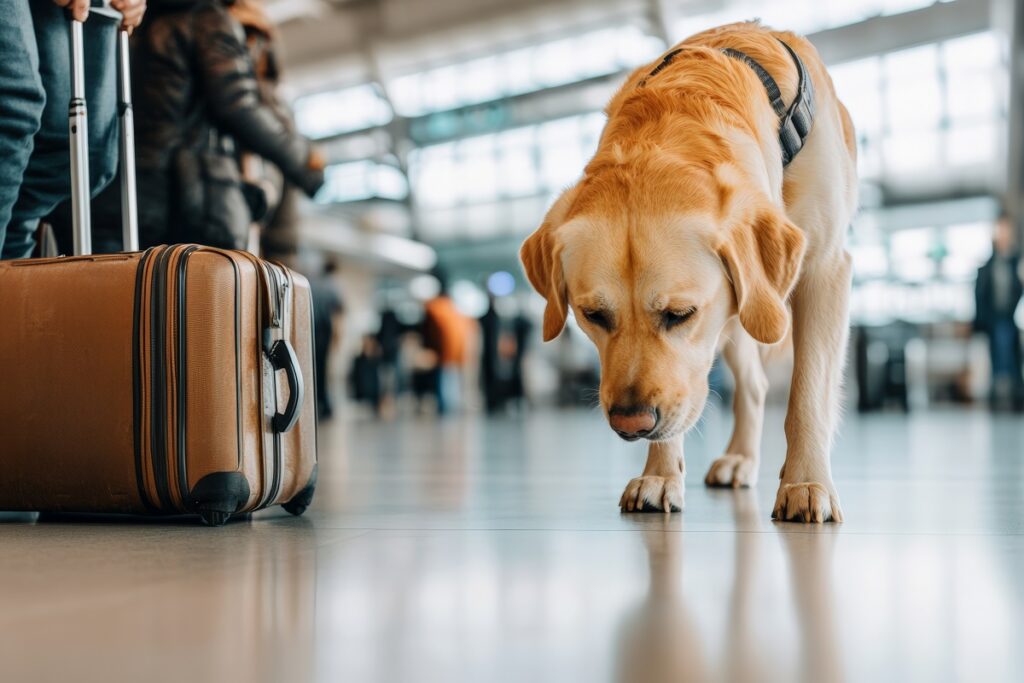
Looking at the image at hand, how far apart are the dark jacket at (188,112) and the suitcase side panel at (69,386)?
1.18 metres

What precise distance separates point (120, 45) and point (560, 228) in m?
1.45

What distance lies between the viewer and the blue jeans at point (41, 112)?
7.79 feet

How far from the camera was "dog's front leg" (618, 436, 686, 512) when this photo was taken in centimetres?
242

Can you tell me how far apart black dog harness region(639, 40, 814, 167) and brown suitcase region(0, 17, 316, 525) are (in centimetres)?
124

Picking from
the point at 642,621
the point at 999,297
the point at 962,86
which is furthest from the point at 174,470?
the point at 962,86

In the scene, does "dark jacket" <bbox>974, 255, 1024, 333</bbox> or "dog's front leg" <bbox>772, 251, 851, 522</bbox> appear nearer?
"dog's front leg" <bbox>772, 251, 851, 522</bbox>

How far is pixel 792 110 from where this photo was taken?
2.44 meters

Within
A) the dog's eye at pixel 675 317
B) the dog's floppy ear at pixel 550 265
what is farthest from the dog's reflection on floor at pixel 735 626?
the dog's floppy ear at pixel 550 265

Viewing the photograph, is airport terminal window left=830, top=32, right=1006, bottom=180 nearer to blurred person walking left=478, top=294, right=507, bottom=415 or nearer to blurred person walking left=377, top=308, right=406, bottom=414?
blurred person walking left=478, top=294, right=507, bottom=415

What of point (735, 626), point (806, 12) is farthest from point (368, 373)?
point (735, 626)

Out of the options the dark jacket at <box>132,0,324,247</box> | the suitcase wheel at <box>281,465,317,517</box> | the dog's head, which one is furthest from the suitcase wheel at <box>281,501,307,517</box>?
the dark jacket at <box>132,0,324,247</box>

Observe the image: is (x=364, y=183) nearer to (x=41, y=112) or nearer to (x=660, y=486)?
(x=41, y=112)

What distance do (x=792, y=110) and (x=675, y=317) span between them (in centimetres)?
70

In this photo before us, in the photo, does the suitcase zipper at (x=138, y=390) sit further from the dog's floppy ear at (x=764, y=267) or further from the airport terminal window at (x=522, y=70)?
the airport terminal window at (x=522, y=70)
